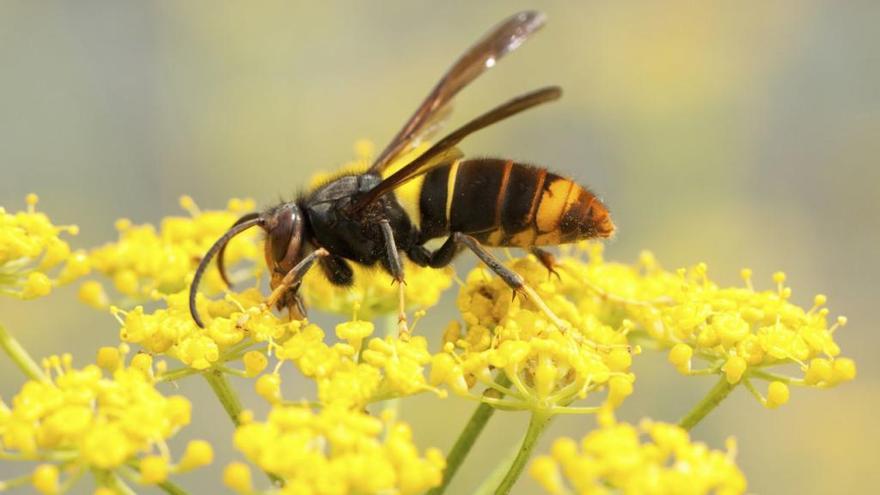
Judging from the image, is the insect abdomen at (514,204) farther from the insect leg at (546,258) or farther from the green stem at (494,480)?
the green stem at (494,480)

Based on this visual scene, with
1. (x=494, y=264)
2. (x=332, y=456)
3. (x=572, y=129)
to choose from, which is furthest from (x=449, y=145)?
(x=572, y=129)

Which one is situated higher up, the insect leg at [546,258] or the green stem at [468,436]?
the insect leg at [546,258]

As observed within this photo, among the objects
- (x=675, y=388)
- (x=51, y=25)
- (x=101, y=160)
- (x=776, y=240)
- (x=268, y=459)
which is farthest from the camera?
(x=51, y=25)

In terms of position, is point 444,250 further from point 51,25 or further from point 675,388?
point 51,25

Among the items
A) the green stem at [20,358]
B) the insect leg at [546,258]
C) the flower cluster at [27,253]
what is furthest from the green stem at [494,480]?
the flower cluster at [27,253]

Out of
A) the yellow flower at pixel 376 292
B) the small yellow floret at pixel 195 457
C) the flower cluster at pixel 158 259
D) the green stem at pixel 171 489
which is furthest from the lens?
the flower cluster at pixel 158 259

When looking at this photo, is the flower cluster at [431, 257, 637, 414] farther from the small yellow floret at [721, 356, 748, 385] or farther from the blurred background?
the blurred background

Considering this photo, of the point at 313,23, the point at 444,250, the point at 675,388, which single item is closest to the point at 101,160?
the point at 313,23
